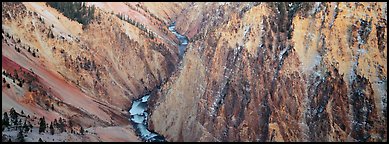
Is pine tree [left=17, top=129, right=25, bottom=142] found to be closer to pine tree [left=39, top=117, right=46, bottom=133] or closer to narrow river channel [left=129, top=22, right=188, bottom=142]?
pine tree [left=39, top=117, right=46, bottom=133]

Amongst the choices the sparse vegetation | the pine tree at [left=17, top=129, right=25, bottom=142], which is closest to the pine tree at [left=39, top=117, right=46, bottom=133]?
the pine tree at [left=17, top=129, right=25, bottom=142]

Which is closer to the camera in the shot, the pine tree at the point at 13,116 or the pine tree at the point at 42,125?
the pine tree at the point at 13,116

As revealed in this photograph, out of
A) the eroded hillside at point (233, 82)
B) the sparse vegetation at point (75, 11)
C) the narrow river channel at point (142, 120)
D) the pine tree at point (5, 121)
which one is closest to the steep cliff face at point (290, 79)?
the eroded hillside at point (233, 82)

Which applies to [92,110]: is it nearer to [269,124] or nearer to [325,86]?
[269,124]

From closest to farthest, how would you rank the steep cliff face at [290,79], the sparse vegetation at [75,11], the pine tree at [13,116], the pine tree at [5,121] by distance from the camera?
the steep cliff face at [290,79]
the pine tree at [5,121]
the pine tree at [13,116]
the sparse vegetation at [75,11]

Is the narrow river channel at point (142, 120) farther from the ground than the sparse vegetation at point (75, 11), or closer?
closer

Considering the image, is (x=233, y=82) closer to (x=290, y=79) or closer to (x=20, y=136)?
(x=290, y=79)

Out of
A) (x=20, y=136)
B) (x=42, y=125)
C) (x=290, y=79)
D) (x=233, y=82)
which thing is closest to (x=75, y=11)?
(x=42, y=125)

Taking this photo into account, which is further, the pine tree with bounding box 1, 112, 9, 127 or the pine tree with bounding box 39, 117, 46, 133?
the pine tree with bounding box 39, 117, 46, 133

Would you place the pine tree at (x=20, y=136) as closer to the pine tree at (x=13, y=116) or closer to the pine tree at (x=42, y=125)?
the pine tree at (x=13, y=116)
